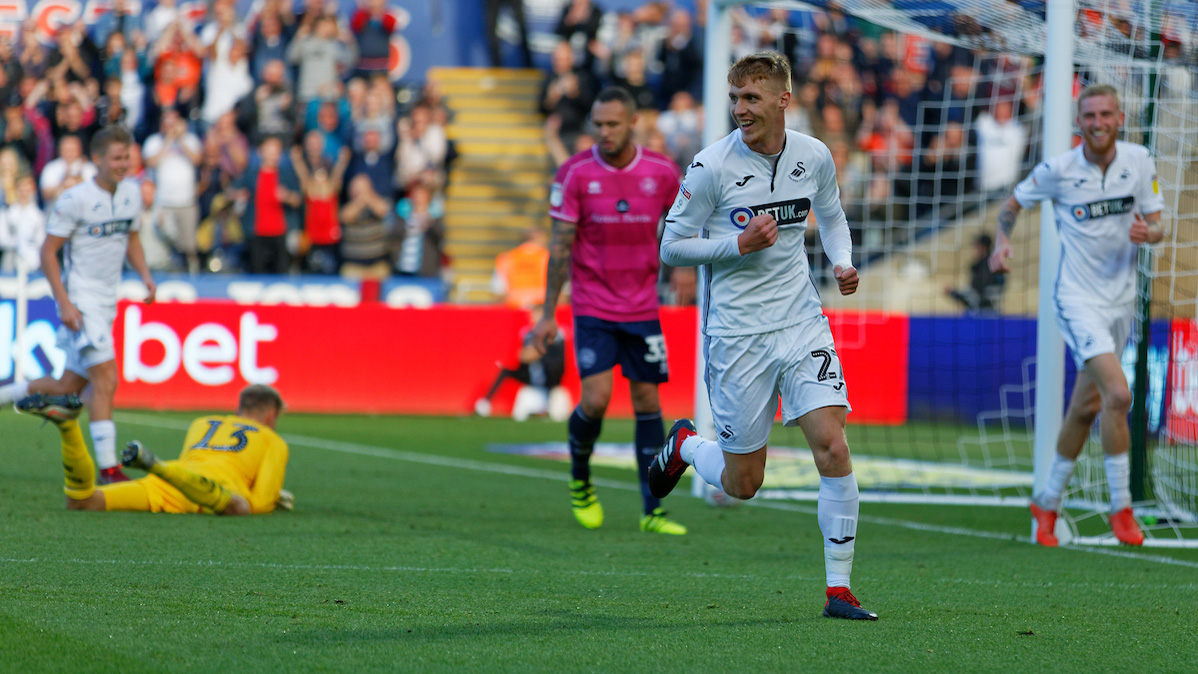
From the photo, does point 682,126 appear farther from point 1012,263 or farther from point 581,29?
point 1012,263

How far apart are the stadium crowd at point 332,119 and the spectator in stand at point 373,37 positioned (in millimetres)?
36

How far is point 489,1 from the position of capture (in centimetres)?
2186

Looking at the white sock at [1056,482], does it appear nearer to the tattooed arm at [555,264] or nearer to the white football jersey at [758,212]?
the tattooed arm at [555,264]

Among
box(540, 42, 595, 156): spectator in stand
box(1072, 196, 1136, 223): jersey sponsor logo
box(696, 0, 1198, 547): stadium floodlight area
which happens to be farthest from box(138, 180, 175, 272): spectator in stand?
box(1072, 196, 1136, 223): jersey sponsor logo

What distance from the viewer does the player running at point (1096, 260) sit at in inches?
279

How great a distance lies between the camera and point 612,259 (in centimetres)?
737

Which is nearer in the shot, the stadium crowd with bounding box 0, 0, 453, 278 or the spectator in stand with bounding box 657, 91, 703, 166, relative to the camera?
the stadium crowd with bounding box 0, 0, 453, 278

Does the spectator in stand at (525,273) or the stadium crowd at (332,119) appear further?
the stadium crowd at (332,119)

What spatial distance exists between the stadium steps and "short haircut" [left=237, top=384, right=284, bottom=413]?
10752 millimetres

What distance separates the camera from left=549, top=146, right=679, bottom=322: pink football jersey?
732 centimetres

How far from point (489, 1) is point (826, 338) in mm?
17889

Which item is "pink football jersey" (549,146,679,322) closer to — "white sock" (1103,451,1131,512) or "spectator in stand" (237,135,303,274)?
"white sock" (1103,451,1131,512)

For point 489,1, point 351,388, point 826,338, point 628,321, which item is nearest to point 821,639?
point 826,338

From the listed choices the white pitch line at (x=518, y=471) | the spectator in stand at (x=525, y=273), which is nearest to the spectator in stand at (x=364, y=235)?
the spectator in stand at (x=525, y=273)
